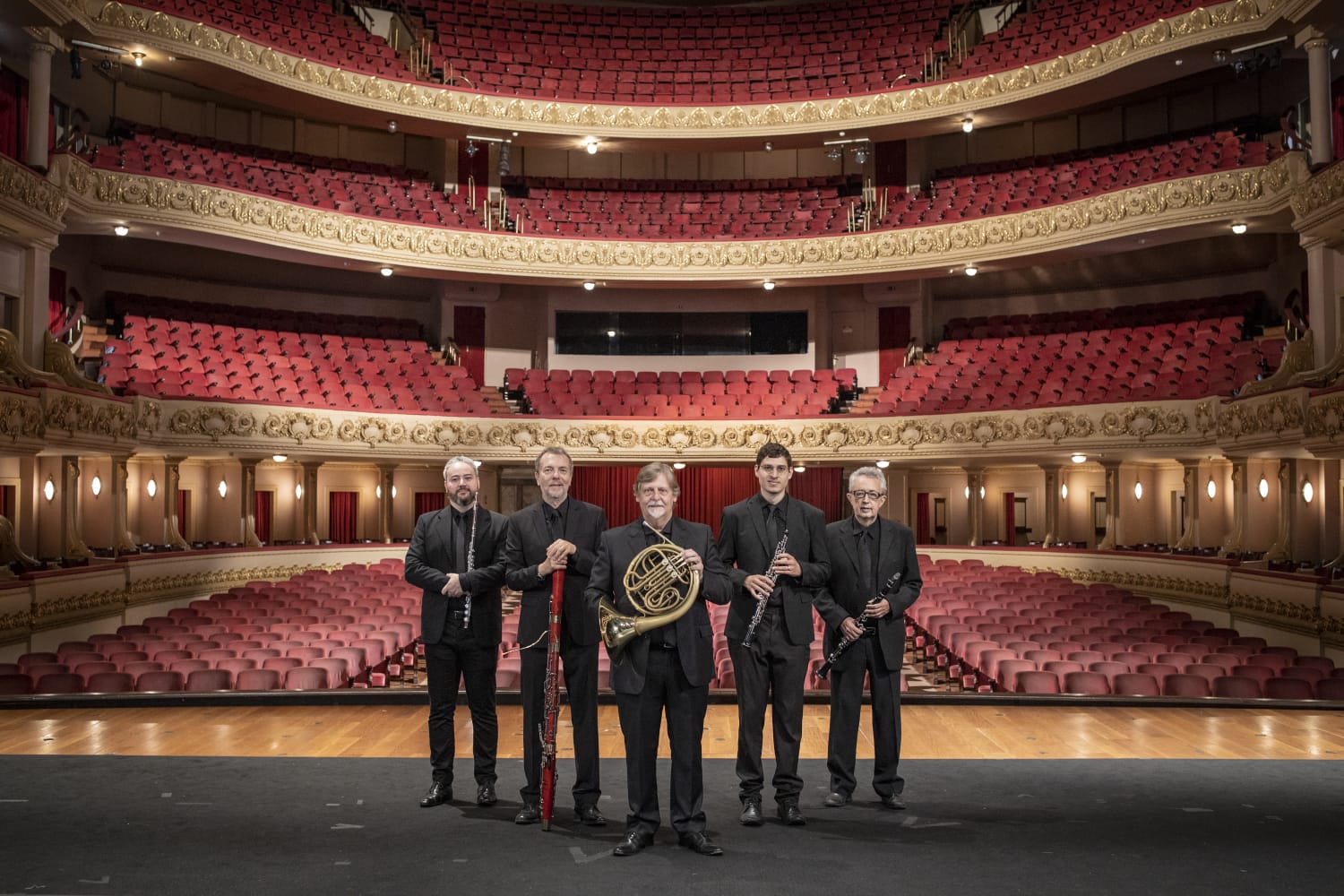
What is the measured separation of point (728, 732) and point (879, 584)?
1.57 m

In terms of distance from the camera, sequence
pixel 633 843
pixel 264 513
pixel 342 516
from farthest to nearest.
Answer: pixel 342 516
pixel 264 513
pixel 633 843

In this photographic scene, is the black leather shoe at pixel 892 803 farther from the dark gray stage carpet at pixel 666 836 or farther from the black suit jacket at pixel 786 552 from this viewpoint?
the black suit jacket at pixel 786 552

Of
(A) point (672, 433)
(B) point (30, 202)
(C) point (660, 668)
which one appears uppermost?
(B) point (30, 202)

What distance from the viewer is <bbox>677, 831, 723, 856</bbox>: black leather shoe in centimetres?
328

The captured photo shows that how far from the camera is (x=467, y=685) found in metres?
4.04

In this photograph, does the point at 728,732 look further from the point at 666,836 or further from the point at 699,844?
the point at 699,844

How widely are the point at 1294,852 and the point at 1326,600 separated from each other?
7.77 meters

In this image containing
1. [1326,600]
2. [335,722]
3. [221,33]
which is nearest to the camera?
[335,722]

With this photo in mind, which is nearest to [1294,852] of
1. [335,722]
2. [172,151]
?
[335,722]

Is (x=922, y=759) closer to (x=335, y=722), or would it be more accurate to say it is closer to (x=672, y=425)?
(x=335, y=722)

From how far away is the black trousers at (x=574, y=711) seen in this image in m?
3.65

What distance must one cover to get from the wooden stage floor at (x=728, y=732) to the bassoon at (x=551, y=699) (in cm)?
119

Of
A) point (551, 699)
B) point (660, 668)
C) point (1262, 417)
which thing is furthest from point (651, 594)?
point (1262, 417)

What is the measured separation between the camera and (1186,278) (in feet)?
61.1
